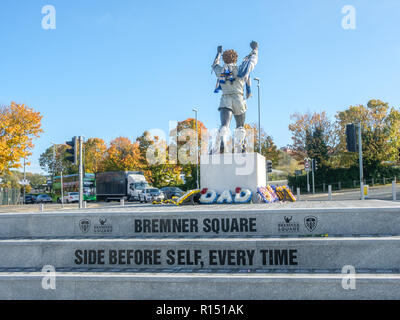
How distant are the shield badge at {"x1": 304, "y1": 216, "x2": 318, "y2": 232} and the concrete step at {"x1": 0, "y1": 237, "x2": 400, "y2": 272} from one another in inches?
22.2

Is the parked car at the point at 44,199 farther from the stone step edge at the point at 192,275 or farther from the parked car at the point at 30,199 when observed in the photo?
the stone step edge at the point at 192,275

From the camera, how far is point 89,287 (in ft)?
19.3

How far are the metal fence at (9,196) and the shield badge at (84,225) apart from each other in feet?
139

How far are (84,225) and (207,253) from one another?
108 inches

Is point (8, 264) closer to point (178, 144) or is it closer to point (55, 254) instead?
point (55, 254)

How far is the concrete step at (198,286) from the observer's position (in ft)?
17.5

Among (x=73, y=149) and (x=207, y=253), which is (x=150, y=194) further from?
(x=207, y=253)

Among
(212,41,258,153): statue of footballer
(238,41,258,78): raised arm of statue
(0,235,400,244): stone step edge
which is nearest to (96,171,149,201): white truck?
(212,41,258,153): statue of footballer

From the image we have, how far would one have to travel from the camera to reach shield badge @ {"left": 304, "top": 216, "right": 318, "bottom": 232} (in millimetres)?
6676

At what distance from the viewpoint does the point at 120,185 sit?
4234 cm

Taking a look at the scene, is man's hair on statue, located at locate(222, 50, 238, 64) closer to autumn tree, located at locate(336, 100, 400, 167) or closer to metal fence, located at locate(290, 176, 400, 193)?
metal fence, located at locate(290, 176, 400, 193)

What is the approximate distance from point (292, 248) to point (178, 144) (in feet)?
165
